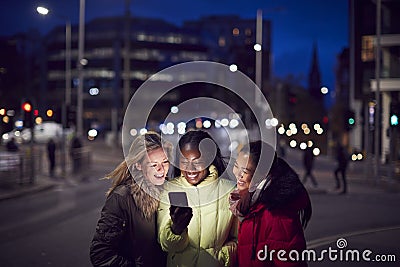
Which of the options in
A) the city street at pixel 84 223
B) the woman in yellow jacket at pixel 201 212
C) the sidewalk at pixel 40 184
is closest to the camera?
the woman in yellow jacket at pixel 201 212

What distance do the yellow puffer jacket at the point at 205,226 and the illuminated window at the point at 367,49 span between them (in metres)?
44.9

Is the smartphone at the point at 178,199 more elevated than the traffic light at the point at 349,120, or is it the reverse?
the traffic light at the point at 349,120

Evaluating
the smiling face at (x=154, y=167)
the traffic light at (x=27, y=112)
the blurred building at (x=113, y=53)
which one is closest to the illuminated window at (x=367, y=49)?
the traffic light at (x=27, y=112)

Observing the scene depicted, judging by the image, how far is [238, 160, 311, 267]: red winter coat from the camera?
3.86 meters

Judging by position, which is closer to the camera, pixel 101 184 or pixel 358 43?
pixel 101 184

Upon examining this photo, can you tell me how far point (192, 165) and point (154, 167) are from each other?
0.87 feet

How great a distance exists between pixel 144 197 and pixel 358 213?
38.2 feet

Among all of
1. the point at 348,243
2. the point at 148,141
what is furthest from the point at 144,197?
the point at 348,243

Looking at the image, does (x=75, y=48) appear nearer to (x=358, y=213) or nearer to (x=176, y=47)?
(x=176, y=47)

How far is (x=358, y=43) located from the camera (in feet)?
159

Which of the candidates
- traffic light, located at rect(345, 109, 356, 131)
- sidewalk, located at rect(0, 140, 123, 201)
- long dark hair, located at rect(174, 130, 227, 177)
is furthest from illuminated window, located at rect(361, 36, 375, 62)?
long dark hair, located at rect(174, 130, 227, 177)

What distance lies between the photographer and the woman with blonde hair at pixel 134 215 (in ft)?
12.7

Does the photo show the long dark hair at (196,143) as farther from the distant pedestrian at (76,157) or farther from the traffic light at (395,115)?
the distant pedestrian at (76,157)

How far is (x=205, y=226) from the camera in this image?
4.01 m
